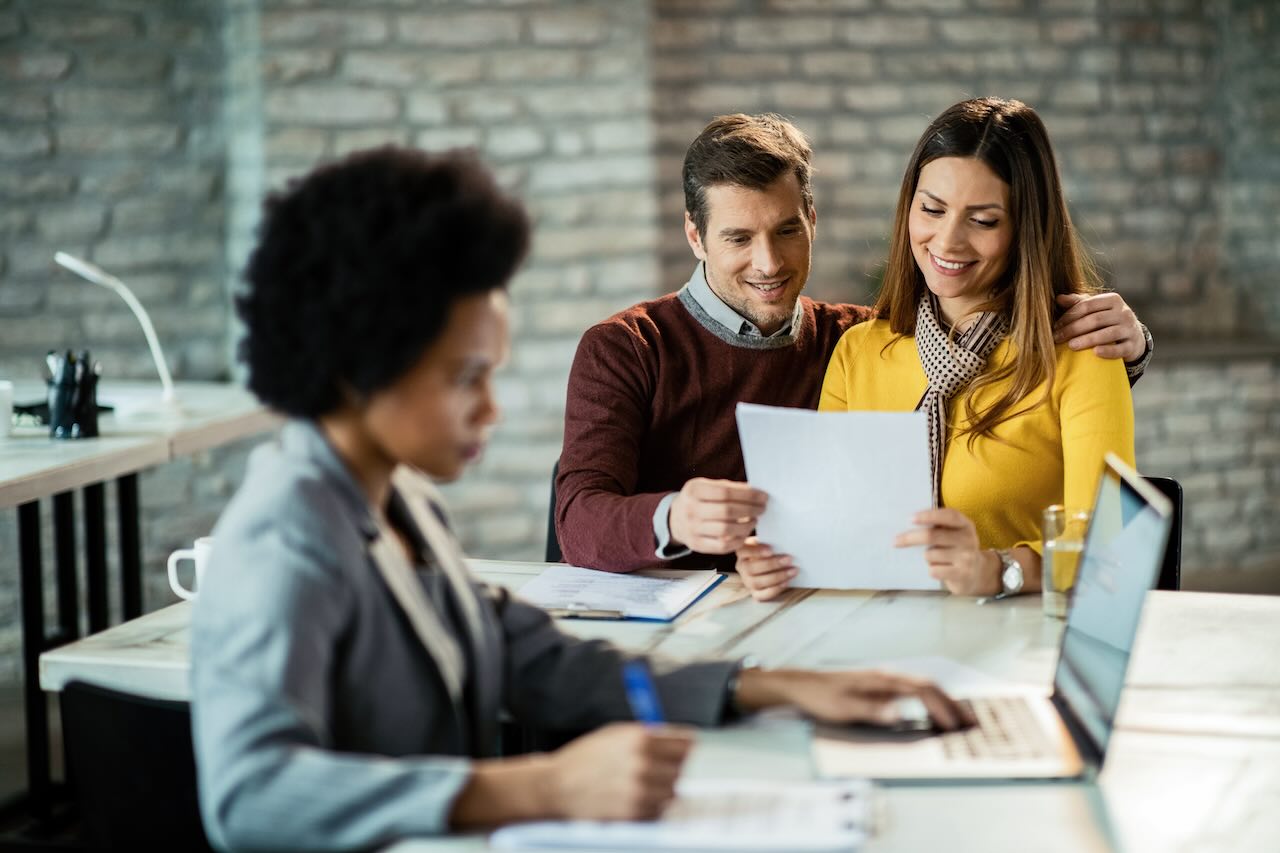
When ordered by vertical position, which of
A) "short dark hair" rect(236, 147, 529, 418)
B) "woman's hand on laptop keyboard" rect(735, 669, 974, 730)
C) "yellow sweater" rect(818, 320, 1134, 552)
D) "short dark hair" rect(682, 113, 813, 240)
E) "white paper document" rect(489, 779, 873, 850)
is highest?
"short dark hair" rect(682, 113, 813, 240)

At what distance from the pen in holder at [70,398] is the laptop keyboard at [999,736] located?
232 centimetres

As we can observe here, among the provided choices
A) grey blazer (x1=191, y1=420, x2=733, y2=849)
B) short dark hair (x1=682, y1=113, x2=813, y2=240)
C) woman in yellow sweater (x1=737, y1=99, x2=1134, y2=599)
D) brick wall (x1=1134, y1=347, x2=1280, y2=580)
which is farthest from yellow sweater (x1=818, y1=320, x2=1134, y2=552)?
brick wall (x1=1134, y1=347, x2=1280, y2=580)

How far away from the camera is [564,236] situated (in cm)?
432

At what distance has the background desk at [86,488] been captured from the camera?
281 cm

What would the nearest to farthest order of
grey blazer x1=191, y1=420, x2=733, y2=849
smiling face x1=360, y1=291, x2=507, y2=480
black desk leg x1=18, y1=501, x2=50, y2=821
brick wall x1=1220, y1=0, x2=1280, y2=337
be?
grey blazer x1=191, y1=420, x2=733, y2=849, smiling face x1=360, y1=291, x2=507, y2=480, black desk leg x1=18, y1=501, x2=50, y2=821, brick wall x1=1220, y1=0, x2=1280, y2=337

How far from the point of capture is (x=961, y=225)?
203cm

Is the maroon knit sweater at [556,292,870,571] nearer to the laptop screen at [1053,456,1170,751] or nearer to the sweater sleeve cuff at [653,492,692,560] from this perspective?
the sweater sleeve cuff at [653,492,692,560]

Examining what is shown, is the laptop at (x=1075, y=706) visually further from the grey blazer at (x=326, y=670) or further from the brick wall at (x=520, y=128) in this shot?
the brick wall at (x=520, y=128)

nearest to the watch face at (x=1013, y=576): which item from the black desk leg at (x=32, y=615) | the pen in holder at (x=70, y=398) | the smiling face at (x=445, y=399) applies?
the smiling face at (x=445, y=399)

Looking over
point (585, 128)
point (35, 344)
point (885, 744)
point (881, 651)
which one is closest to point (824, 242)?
point (585, 128)

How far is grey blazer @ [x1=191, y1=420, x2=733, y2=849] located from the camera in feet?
3.35

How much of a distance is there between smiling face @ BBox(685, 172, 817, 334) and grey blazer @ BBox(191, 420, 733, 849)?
1.05 m

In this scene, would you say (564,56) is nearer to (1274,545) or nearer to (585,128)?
(585,128)

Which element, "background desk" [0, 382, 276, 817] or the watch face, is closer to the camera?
the watch face
